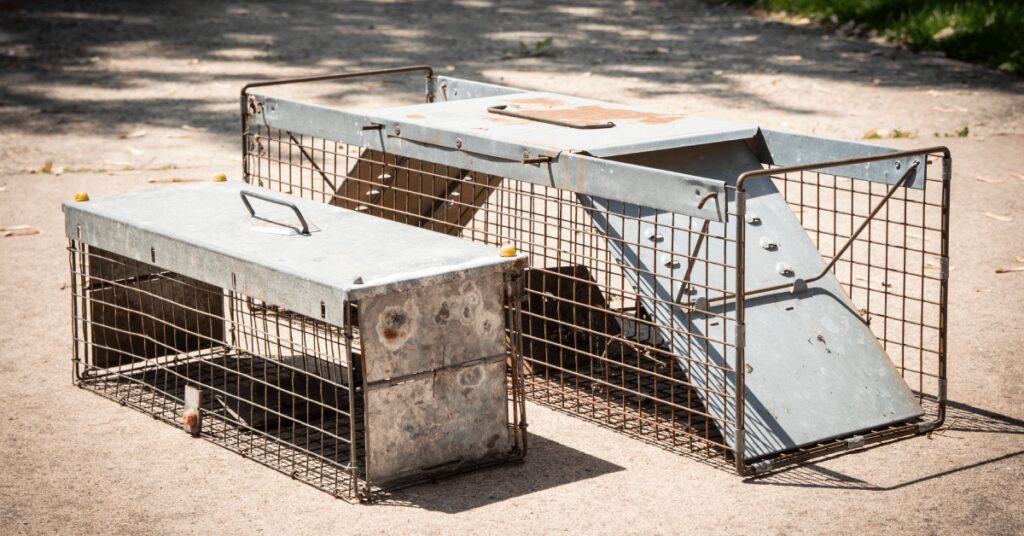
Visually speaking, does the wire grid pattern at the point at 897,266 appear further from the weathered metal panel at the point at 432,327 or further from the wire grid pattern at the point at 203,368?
the wire grid pattern at the point at 203,368

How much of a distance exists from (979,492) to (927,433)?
51 cm

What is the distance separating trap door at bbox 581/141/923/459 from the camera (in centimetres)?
429

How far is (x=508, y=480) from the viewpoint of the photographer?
4156 mm

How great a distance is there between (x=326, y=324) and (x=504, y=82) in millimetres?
6569

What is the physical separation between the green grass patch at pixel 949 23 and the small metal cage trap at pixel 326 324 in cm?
801

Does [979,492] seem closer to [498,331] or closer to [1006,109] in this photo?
[498,331]

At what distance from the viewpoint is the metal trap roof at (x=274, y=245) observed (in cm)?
390

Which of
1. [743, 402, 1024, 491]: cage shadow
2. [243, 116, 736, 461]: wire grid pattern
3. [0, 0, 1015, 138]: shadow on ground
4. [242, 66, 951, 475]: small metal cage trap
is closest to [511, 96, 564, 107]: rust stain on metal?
[242, 66, 951, 475]: small metal cage trap

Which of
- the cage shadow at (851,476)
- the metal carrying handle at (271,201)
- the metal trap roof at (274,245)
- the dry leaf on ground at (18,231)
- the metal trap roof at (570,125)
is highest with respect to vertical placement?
the metal trap roof at (570,125)

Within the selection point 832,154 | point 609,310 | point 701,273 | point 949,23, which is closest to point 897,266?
point 832,154

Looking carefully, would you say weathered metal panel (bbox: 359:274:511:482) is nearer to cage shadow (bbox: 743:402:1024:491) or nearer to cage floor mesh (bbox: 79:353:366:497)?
cage floor mesh (bbox: 79:353:366:497)

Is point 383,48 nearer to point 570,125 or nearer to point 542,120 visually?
point 542,120

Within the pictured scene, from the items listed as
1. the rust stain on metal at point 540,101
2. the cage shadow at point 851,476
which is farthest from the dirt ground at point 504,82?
the rust stain on metal at point 540,101

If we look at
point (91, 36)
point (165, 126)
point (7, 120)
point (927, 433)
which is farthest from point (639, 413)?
point (91, 36)
